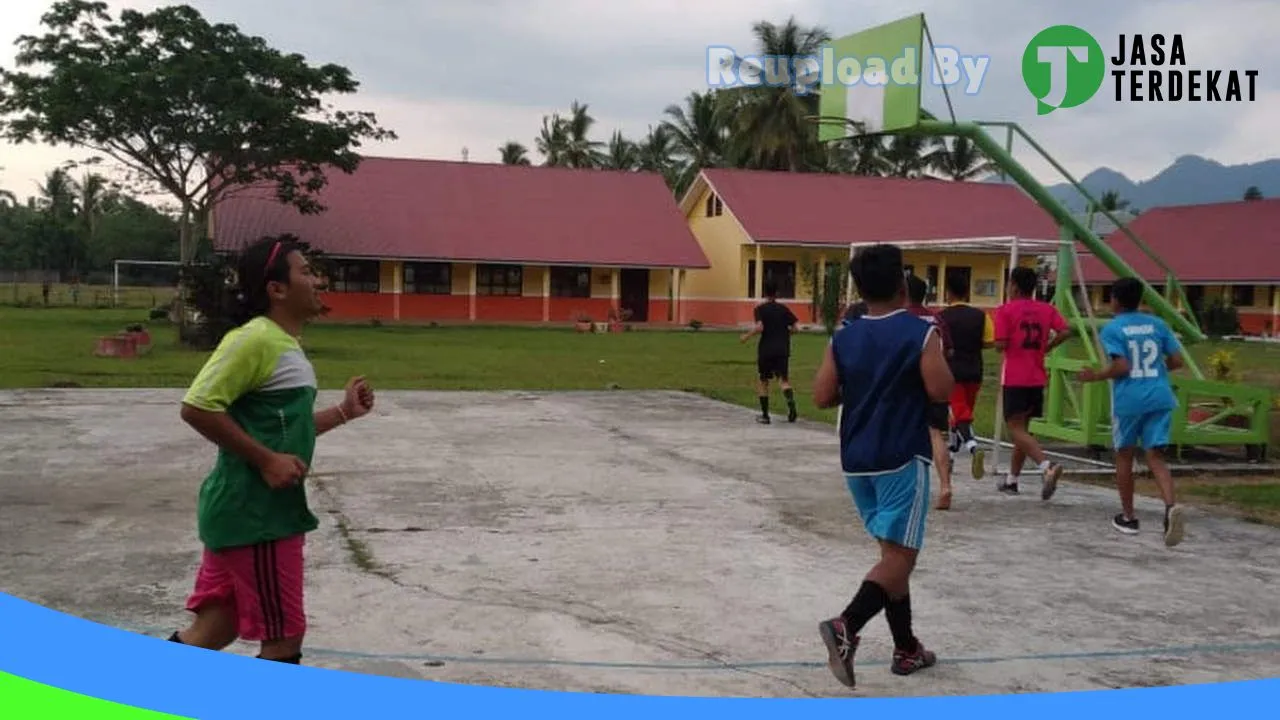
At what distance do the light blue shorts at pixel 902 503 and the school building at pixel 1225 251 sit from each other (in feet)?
117

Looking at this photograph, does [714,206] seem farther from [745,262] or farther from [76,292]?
[76,292]

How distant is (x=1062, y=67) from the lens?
13.5 metres

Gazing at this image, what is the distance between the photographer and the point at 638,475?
9.43 metres

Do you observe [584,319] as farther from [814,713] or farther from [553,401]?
[814,713]

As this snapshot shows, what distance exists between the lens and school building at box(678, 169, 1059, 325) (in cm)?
4238

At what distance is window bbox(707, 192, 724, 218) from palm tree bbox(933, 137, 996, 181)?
67.9ft

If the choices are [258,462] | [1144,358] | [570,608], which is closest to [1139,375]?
[1144,358]

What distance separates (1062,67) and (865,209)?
31837 millimetres

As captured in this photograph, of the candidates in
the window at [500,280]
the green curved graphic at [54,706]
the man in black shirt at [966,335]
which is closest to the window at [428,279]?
the window at [500,280]

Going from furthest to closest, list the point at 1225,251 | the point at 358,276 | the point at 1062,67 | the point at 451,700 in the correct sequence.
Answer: the point at 1225,251
the point at 358,276
the point at 1062,67
the point at 451,700

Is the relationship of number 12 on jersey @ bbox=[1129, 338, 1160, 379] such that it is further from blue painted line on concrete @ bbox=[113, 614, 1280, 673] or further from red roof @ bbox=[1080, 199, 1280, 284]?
red roof @ bbox=[1080, 199, 1280, 284]

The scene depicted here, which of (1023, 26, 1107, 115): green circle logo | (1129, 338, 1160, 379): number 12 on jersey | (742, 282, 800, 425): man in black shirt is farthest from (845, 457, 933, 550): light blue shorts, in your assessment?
(1023, 26, 1107, 115): green circle logo

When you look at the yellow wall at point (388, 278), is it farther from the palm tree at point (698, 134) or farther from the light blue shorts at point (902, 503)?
the light blue shorts at point (902, 503)

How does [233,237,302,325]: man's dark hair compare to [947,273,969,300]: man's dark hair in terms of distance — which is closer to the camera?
[233,237,302,325]: man's dark hair
